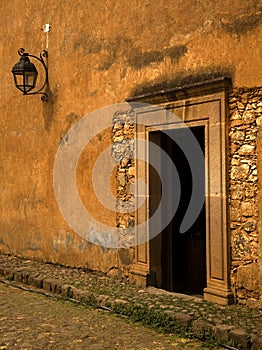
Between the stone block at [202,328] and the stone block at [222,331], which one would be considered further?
the stone block at [202,328]

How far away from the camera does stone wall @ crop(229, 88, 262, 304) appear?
16.0ft

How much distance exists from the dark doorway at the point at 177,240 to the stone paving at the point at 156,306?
0.43 metres

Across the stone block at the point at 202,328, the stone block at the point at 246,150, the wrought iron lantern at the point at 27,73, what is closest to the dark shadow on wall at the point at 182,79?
the stone block at the point at 246,150

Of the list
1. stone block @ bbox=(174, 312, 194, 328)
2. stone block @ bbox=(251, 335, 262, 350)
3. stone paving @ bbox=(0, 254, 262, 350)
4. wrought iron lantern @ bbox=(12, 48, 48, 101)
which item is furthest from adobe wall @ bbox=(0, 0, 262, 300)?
stone block @ bbox=(251, 335, 262, 350)

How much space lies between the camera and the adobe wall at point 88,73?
5.20 m

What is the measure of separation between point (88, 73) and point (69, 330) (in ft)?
12.2

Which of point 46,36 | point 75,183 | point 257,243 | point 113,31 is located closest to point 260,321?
point 257,243

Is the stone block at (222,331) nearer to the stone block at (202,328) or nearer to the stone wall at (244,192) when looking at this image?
the stone block at (202,328)

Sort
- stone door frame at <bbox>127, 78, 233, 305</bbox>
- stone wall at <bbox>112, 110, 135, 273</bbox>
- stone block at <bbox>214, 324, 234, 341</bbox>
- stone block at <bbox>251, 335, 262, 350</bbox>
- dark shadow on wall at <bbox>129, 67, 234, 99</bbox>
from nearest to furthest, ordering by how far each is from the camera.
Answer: stone block at <bbox>251, 335, 262, 350</bbox>
stone block at <bbox>214, 324, 234, 341</bbox>
stone door frame at <bbox>127, 78, 233, 305</bbox>
dark shadow on wall at <bbox>129, 67, 234, 99</bbox>
stone wall at <bbox>112, 110, 135, 273</bbox>

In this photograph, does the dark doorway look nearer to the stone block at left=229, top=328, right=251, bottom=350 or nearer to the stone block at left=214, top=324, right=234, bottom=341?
the stone block at left=214, top=324, right=234, bottom=341

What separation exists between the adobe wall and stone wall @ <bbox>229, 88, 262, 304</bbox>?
0.04 metres

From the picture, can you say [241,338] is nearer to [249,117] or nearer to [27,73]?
[249,117]

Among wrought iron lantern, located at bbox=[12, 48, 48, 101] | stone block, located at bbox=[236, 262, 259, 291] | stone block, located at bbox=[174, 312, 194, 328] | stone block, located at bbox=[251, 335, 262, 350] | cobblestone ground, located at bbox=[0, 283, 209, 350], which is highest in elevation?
wrought iron lantern, located at bbox=[12, 48, 48, 101]

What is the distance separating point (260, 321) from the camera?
4.43m
